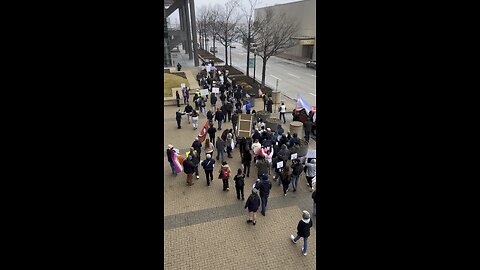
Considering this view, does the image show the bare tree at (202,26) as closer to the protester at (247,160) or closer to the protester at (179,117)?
the protester at (179,117)

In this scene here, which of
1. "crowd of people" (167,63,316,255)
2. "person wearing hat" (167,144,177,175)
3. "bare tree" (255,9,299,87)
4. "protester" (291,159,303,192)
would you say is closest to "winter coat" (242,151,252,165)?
"crowd of people" (167,63,316,255)

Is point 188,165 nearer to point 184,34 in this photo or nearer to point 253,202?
point 253,202

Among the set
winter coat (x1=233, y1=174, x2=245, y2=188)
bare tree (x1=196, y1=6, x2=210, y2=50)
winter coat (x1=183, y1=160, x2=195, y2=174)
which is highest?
bare tree (x1=196, y1=6, x2=210, y2=50)

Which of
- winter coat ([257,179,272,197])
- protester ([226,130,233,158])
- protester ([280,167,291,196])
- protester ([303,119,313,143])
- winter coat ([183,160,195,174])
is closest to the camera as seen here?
winter coat ([257,179,272,197])

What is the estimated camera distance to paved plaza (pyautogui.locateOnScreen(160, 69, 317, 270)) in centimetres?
737

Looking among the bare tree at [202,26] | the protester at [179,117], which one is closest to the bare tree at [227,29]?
the bare tree at [202,26]

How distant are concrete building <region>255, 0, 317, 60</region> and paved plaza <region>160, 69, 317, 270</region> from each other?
36.9 meters

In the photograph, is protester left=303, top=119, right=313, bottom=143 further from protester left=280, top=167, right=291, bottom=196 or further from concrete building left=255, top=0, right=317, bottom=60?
concrete building left=255, top=0, right=317, bottom=60

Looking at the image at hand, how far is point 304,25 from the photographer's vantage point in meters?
47.4

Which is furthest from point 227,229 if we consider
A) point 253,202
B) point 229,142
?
point 229,142

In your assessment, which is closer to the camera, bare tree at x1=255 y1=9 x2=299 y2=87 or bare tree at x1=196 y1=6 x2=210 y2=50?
bare tree at x1=255 y1=9 x2=299 y2=87
